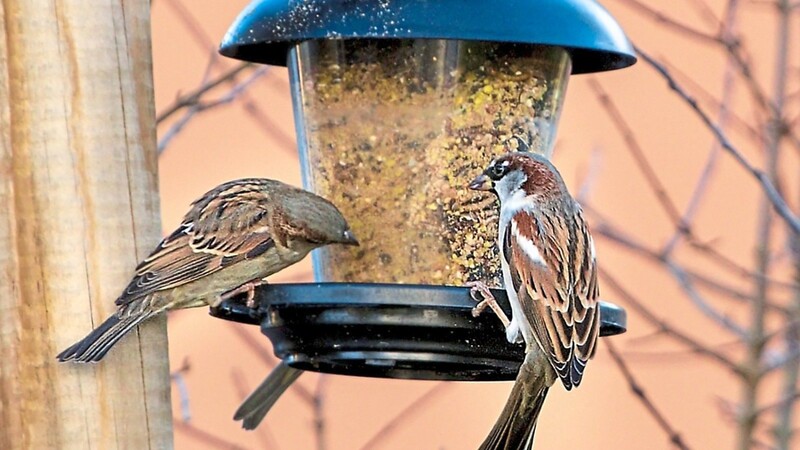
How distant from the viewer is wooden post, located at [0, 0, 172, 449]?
9.36 feet

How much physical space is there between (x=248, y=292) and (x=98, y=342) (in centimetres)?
67

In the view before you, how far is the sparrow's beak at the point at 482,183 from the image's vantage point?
142 inches

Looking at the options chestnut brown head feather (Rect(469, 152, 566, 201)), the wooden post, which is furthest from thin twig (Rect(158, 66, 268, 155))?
the wooden post

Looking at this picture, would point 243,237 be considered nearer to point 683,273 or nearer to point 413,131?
point 413,131

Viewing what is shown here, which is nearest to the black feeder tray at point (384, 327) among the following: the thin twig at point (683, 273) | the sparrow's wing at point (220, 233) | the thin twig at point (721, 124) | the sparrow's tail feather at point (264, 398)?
the sparrow's wing at point (220, 233)

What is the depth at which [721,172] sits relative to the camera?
20.3ft

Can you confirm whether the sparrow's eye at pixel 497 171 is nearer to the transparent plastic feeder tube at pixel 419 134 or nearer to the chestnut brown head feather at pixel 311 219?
the transparent plastic feeder tube at pixel 419 134

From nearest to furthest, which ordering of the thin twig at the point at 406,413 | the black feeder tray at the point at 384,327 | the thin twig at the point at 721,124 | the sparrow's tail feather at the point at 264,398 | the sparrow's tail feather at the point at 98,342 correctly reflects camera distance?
1. the sparrow's tail feather at the point at 98,342
2. the black feeder tray at the point at 384,327
3. the sparrow's tail feather at the point at 264,398
4. the thin twig at the point at 721,124
5. the thin twig at the point at 406,413

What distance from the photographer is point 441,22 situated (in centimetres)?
318

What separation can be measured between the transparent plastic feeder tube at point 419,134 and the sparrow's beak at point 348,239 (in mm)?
103

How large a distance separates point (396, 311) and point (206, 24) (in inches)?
129

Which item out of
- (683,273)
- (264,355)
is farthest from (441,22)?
(264,355)

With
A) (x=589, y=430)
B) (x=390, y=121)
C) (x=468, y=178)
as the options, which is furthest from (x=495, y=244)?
(x=589, y=430)

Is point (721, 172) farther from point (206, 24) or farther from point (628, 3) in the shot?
point (206, 24)
